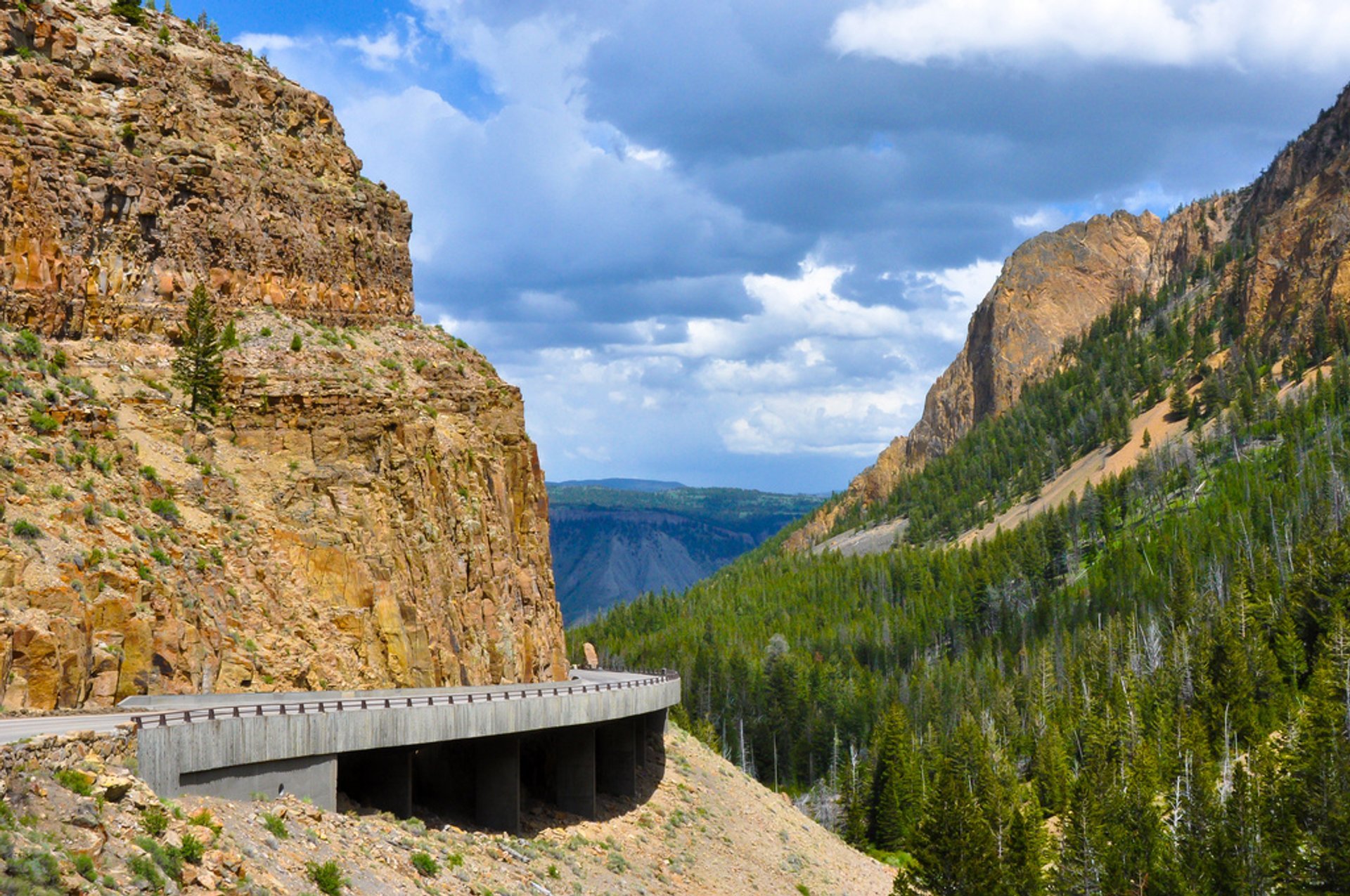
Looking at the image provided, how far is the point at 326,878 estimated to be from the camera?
24031 millimetres

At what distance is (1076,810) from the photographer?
186 ft

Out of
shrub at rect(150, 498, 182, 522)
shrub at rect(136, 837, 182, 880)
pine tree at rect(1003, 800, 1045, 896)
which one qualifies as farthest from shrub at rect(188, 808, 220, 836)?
pine tree at rect(1003, 800, 1045, 896)

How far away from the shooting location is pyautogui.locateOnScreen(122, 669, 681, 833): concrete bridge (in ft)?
84.0

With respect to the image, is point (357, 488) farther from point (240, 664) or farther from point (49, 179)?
point (49, 179)

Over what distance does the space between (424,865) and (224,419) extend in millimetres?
19337

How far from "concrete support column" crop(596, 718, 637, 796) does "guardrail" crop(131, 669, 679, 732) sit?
2039mm

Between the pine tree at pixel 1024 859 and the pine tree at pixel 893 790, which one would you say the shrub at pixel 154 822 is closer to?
the pine tree at pixel 1024 859

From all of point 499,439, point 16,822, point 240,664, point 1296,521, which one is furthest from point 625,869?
point 1296,521

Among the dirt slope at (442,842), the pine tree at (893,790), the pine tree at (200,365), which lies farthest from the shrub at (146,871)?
the pine tree at (893,790)

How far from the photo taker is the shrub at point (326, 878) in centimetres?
2388

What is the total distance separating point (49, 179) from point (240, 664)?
56.9ft

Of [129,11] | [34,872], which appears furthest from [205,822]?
[129,11]

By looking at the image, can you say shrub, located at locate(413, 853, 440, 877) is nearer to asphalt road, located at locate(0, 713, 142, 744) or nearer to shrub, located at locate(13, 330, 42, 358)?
asphalt road, located at locate(0, 713, 142, 744)

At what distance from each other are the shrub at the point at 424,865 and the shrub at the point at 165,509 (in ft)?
46.3
